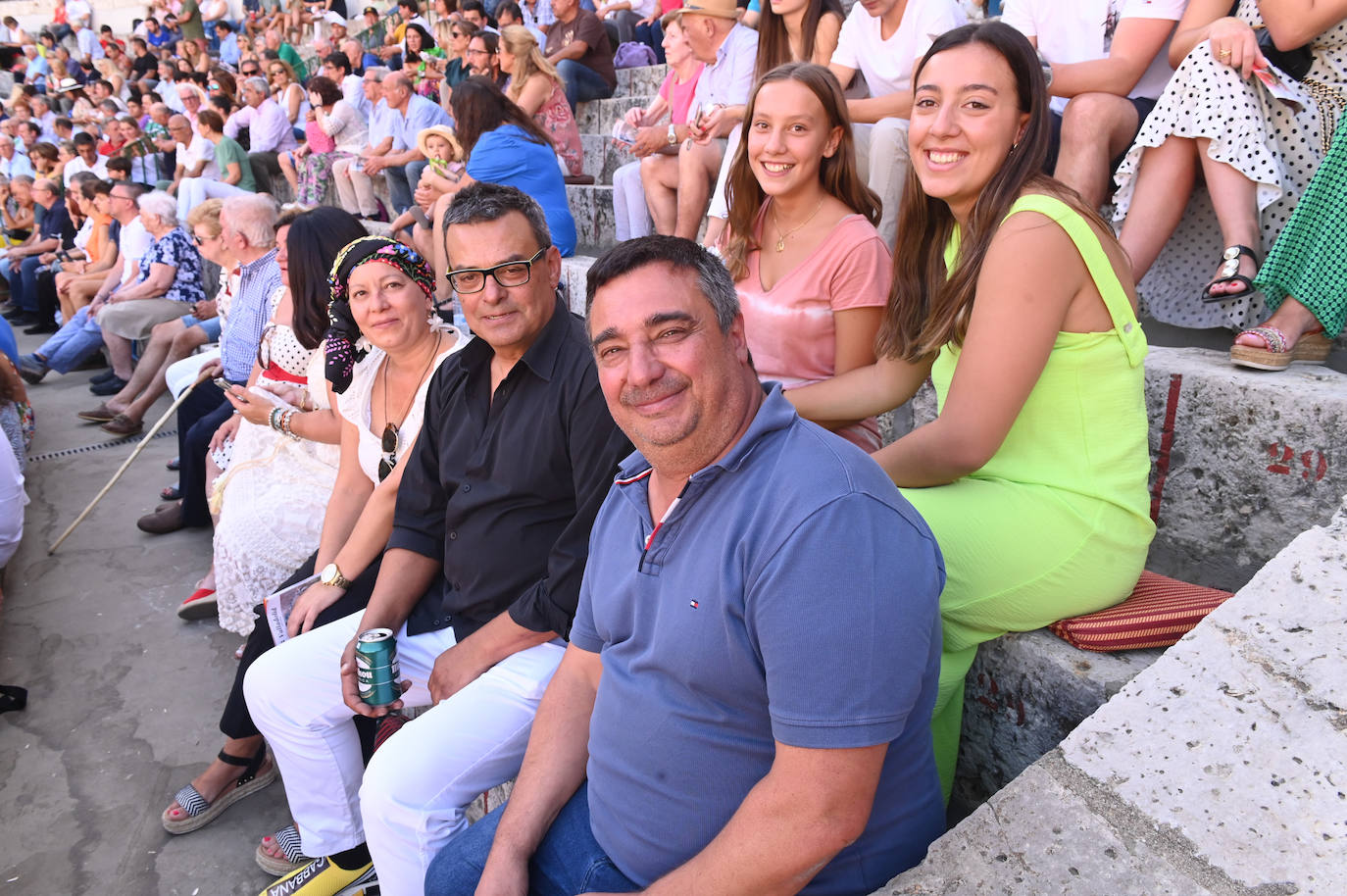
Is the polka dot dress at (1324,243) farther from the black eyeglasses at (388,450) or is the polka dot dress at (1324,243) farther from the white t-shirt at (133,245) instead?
the white t-shirt at (133,245)

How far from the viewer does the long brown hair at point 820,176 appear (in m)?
2.60

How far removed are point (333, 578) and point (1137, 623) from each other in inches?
90.7

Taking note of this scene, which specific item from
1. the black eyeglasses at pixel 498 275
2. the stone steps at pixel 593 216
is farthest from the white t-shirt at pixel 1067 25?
the stone steps at pixel 593 216

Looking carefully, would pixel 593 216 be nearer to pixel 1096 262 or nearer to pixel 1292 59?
pixel 1292 59

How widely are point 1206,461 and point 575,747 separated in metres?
1.65

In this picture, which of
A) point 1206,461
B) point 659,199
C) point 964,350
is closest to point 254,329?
point 659,199

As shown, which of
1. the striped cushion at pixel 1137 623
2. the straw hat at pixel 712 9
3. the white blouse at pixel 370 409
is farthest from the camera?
the straw hat at pixel 712 9

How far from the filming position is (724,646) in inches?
49.9

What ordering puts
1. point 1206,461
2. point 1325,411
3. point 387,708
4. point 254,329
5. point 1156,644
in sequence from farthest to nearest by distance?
point 254,329 < point 387,708 < point 1206,461 < point 1325,411 < point 1156,644

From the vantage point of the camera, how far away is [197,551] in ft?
15.8

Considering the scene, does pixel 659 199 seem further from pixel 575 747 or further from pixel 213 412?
pixel 575 747

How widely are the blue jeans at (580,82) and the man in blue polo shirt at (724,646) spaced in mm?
6544

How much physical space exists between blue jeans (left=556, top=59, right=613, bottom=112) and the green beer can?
613 cm

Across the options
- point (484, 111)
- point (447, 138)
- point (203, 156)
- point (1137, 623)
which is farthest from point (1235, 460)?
point (203, 156)
